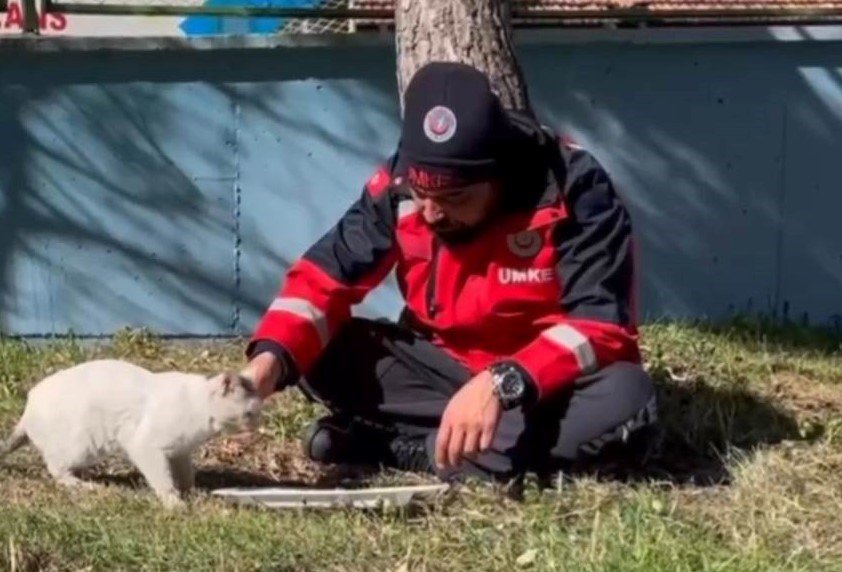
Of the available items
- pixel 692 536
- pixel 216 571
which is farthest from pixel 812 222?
pixel 216 571

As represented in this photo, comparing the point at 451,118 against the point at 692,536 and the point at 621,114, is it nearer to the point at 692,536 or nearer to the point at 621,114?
the point at 692,536

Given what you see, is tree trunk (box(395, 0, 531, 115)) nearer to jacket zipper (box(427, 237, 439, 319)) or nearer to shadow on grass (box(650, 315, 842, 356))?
jacket zipper (box(427, 237, 439, 319))

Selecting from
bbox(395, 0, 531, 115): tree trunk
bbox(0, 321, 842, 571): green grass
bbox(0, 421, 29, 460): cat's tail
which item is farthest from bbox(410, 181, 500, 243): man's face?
bbox(0, 421, 29, 460): cat's tail

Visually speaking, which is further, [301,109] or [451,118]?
[301,109]

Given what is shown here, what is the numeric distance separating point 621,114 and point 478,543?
131 inches

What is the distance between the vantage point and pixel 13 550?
→ 3916 millimetres

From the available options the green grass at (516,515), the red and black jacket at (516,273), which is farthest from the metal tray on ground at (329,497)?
the red and black jacket at (516,273)

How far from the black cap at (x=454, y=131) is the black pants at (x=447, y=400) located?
62 centimetres

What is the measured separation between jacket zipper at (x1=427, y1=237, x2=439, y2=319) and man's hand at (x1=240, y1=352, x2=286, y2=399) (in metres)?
0.46

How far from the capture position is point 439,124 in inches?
173

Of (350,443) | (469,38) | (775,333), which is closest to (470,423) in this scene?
(350,443)

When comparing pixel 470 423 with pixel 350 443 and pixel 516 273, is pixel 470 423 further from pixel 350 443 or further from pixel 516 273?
pixel 350 443

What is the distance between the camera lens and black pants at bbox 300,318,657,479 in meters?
4.64

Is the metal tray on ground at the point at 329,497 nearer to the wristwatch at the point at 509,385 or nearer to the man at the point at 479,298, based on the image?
the man at the point at 479,298
